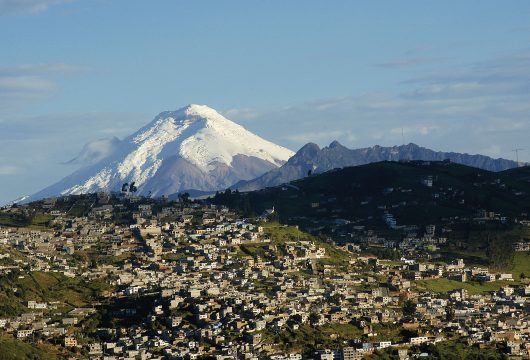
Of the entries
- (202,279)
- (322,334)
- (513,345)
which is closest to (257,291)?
(202,279)

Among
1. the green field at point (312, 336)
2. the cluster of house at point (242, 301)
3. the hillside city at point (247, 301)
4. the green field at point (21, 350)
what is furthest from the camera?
the cluster of house at point (242, 301)

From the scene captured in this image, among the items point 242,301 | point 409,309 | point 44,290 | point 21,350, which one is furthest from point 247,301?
point 21,350

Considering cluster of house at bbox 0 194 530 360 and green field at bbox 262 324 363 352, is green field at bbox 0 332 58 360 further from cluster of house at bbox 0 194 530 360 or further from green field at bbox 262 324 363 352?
green field at bbox 262 324 363 352

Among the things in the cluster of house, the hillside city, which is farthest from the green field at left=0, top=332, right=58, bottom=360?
the cluster of house

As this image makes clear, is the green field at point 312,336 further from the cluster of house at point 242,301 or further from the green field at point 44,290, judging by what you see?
the green field at point 44,290

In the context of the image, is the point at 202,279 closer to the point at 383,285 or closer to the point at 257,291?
the point at 257,291

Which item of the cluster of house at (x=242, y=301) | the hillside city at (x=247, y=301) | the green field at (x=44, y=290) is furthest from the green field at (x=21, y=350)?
the green field at (x=44, y=290)
